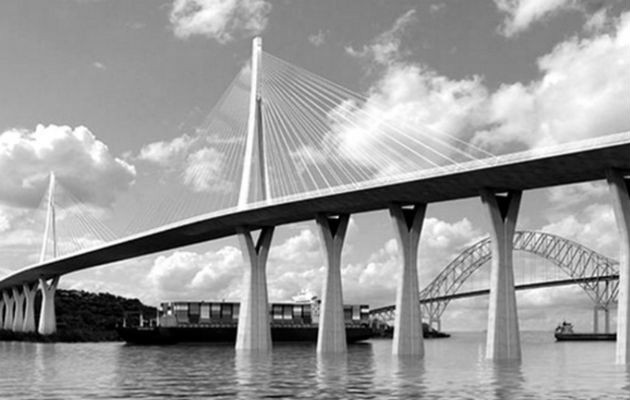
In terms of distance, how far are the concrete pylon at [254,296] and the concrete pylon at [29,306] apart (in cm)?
8015

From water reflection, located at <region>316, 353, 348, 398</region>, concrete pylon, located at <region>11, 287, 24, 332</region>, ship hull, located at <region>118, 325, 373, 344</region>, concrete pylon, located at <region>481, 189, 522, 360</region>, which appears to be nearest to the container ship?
ship hull, located at <region>118, 325, 373, 344</region>

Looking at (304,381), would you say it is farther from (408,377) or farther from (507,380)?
(507,380)

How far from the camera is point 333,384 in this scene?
4494cm

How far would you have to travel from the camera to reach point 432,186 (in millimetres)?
69688

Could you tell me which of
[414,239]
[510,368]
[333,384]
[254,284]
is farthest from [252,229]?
[333,384]

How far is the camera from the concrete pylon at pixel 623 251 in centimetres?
5950

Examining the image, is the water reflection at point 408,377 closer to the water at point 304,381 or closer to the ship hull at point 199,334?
the water at point 304,381

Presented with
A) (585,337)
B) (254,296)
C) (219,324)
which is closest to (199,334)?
(219,324)

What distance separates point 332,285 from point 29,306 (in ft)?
327

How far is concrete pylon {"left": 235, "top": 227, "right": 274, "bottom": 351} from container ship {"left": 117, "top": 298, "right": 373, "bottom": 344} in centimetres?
2949

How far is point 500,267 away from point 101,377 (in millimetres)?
32626

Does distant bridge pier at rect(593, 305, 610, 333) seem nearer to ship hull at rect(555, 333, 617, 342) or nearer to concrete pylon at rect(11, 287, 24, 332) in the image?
ship hull at rect(555, 333, 617, 342)

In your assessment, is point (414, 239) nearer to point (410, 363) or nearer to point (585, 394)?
point (410, 363)

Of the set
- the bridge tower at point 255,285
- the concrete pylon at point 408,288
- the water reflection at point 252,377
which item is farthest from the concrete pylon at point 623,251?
the bridge tower at point 255,285
